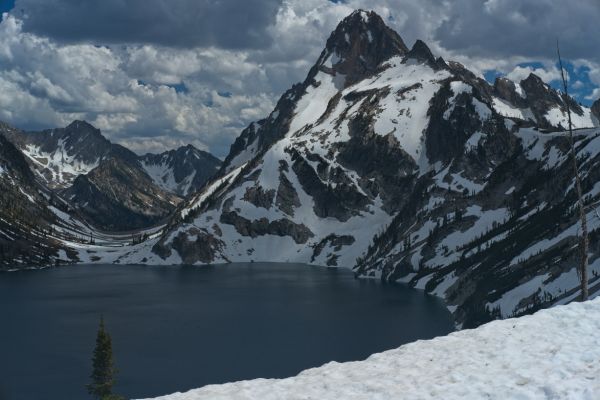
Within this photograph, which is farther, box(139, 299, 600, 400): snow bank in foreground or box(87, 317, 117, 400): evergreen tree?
box(87, 317, 117, 400): evergreen tree

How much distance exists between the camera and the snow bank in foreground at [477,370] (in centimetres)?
2259

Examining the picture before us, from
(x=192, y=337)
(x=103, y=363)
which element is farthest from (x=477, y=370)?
(x=192, y=337)

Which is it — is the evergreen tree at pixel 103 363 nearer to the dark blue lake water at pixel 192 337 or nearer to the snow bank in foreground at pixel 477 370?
the dark blue lake water at pixel 192 337

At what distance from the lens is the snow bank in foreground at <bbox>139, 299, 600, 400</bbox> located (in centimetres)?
2259

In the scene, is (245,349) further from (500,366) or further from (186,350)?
(500,366)

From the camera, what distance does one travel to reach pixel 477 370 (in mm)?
24469

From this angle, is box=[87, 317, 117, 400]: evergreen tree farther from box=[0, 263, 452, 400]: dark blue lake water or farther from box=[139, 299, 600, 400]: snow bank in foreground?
box=[139, 299, 600, 400]: snow bank in foreground

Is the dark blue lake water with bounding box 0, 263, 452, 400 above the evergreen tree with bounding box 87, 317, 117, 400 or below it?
above

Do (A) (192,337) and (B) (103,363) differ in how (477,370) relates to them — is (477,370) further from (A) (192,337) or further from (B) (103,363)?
(A) (192,337)

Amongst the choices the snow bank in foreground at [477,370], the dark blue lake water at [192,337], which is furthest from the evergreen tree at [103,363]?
the snow bank in foreground at [477,370]

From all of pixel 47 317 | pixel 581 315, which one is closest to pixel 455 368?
pixel 581 315

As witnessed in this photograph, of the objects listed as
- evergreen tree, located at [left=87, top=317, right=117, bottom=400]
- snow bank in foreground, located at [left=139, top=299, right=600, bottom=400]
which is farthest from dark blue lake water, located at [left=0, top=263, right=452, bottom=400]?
snow bank in foreground, located at [left=139, top=299, right=600, bottom=400]

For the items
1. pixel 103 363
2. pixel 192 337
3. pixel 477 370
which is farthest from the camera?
pixel 192 337

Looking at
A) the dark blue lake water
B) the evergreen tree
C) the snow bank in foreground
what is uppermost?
the dark blue lake water
